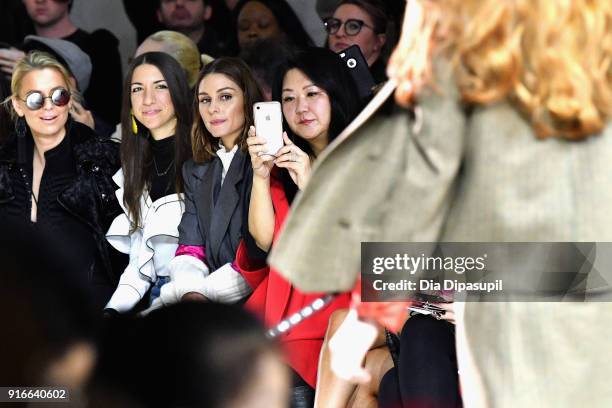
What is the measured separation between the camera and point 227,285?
383 centimetres

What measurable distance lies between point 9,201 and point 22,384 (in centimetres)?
304

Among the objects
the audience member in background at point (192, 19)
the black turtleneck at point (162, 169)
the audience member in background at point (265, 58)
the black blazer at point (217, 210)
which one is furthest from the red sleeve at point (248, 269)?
the audience member in background at point (192, 19)

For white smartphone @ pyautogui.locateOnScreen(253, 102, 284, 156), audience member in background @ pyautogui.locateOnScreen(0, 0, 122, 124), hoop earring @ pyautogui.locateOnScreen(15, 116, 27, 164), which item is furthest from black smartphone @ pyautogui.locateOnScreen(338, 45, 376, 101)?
audience member in background @ pyautogui.locateOnScreen(0, 0, 122, 124)

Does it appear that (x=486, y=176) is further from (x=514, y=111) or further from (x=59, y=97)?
(x=59, y=97)

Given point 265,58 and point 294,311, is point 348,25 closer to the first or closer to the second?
point 265,58

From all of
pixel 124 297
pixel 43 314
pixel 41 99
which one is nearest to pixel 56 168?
pixel 41 99

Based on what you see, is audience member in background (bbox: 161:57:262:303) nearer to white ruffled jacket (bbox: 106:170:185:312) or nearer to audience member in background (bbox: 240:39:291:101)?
white ruffled jacket (bbox: 106:170:185:312)

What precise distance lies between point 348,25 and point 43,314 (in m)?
3.56

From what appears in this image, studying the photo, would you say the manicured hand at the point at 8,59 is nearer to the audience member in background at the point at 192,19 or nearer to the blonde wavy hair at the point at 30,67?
the blonde wavy hair at the point at 30,67

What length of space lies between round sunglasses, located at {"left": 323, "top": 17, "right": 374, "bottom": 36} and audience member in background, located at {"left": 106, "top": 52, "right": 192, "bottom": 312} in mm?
739

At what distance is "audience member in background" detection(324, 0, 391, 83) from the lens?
187 inches

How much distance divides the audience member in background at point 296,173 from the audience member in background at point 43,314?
1.96 meters

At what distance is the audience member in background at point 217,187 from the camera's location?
12.8ft

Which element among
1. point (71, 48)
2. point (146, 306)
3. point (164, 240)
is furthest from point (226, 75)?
point (71, 48)
